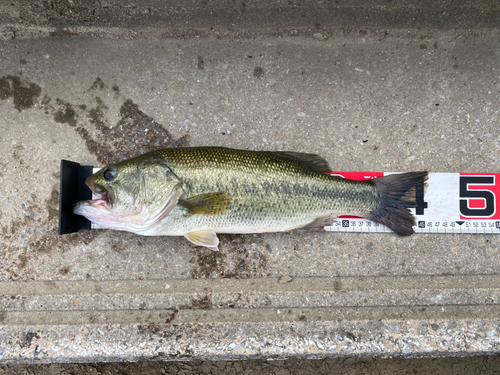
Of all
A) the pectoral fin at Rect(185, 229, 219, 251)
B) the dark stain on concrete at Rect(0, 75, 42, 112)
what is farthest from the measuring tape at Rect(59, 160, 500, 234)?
the pectoral fin at Rect(185, 229, 219, 251)

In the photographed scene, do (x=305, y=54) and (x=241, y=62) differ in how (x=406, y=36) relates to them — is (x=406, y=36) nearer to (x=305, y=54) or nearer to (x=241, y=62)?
(x=305, y=54)

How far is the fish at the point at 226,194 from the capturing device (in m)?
2.35

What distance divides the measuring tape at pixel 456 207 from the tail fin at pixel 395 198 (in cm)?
19

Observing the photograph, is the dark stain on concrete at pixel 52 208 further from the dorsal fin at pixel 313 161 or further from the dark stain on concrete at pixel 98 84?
the dorsal fin at pixel 313 161

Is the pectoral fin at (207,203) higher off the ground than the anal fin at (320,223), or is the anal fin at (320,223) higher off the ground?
the pectoral fin at (207,203)

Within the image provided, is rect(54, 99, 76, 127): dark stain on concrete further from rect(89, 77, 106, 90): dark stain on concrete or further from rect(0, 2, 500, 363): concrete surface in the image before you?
rect(89, 77, 106, 90): dark stain on concrete

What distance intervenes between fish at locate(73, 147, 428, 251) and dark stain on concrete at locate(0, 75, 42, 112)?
4.00 ft

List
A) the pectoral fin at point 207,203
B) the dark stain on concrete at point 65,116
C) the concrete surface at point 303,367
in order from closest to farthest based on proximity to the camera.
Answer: the pectoral fin at point 207,203
the dark stain on concrete at point 65,116
the concrete surface at point 303,367

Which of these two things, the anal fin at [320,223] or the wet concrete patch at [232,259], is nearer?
the anal fin at [320,223]

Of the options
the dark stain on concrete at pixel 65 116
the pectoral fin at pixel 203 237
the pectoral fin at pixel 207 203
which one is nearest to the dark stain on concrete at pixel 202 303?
the pectoral fin at pixel 203 237

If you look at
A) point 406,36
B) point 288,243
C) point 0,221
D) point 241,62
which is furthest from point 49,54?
point 406,36

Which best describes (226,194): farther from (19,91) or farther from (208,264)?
(19,91)

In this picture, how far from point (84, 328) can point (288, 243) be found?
1943 millimetres

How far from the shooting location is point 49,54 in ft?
9.51
